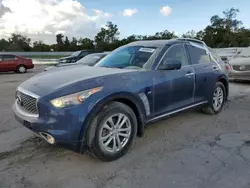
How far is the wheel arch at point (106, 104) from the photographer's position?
2916 millimetres

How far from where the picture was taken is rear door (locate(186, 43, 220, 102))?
4650mm

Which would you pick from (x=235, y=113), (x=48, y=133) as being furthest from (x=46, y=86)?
(x=235, y=113)

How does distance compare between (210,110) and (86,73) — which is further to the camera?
(210,110)

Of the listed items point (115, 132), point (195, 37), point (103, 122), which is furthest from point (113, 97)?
point (195, 37)

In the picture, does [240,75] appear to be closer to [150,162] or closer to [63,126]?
[150,162]

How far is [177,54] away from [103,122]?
2.09m

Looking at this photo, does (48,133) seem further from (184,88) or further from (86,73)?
(184,88)

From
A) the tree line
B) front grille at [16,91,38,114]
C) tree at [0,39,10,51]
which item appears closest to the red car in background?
front grille at [16,91,38,114]

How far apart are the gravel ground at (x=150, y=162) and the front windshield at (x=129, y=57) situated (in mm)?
1264

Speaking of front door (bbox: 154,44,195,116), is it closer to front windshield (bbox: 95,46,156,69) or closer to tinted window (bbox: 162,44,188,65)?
tinted window (bbox: 162,44,188,65)

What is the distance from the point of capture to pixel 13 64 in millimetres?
16891

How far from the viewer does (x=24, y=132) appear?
436 cm

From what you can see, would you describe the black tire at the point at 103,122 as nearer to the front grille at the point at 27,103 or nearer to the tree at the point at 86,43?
the front grille at the point at 27,103

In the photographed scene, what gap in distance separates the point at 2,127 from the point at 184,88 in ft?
11.6
